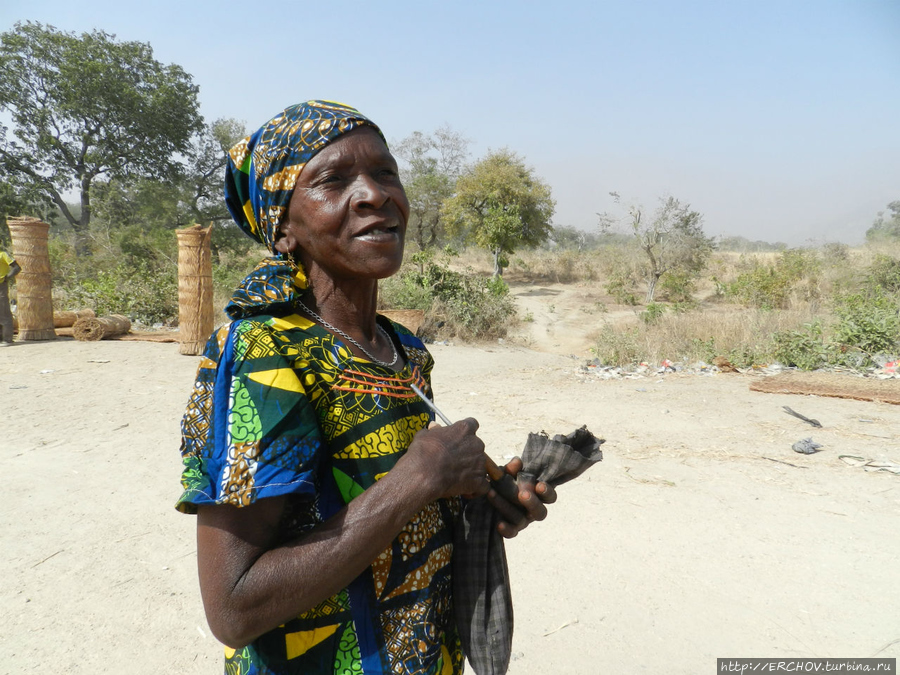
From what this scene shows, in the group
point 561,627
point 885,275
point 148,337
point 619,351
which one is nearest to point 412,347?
point 561,627

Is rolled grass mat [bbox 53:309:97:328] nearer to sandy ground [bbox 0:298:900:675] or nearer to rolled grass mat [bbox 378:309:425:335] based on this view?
sandy ground [bbox 0:298:900:675]

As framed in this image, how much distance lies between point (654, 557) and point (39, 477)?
4.48 m

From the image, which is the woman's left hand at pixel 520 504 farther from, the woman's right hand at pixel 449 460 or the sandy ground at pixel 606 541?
the sandy ground at pixel 606 541

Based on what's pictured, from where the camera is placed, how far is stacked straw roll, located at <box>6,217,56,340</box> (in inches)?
365

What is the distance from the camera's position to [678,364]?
923 cm

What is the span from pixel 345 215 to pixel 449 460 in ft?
1.71

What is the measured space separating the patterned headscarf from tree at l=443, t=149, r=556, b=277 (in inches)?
922

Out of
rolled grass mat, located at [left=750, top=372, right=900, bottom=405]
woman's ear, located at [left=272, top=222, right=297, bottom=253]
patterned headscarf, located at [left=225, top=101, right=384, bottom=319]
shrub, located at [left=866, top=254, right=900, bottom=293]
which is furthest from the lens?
shrub, located at [left=866, top=254, right=900, bottom=293]

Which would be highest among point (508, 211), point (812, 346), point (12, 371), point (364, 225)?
point (508, 211)

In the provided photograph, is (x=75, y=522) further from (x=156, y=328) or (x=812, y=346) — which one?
(x=812, y=346)

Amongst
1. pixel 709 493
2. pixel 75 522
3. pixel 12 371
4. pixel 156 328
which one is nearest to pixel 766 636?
pixel 709 493

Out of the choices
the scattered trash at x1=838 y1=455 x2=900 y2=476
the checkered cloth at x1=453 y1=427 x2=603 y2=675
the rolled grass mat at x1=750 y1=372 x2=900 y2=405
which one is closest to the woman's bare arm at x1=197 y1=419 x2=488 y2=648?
the checkered cloth at x1=453 y1=427 x2=603 y2=675

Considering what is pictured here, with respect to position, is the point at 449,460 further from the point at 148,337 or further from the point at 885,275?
the point at 885,275

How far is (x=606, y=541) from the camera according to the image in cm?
373
